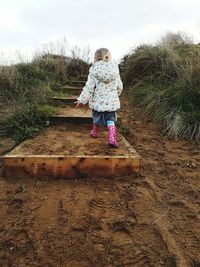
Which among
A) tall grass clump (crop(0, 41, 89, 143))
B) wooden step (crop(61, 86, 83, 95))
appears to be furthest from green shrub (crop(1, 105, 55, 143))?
wooden step (crop(61, 86, 83, 95))

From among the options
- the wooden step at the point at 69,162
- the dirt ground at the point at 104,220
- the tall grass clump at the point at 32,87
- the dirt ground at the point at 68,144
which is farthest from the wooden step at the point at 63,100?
the dirt ground at the point at 104,220

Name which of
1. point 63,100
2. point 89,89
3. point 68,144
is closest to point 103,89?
point 89,89

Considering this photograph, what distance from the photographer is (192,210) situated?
110 inches

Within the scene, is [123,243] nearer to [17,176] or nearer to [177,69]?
[17,176]

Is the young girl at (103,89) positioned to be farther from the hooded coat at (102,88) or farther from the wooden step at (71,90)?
the wooden step at (71,90)

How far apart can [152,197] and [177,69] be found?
3872 mm

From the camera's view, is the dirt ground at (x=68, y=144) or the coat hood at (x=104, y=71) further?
the coat hood at (x=104, y=71)

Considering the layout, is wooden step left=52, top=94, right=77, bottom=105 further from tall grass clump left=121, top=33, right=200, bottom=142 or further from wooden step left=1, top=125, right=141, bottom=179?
wooden step left=1, top=125, right=141, bottom=179

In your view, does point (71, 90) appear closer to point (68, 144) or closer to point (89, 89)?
point (89, 89)

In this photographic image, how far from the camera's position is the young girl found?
4.08 m

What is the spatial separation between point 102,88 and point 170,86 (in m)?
2.15

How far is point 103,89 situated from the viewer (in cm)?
413

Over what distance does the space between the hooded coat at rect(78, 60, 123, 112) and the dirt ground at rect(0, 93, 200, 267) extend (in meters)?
0.95

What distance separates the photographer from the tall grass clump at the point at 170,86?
482 centimetres
